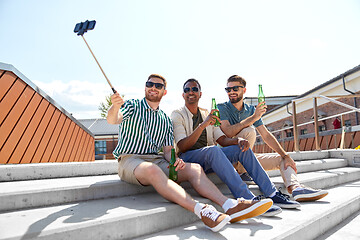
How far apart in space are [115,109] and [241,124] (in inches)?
51.4

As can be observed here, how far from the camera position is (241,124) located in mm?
2674

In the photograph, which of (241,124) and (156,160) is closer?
(156,160)

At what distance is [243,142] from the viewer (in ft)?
7.80

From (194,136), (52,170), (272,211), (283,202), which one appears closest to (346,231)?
(283,202)

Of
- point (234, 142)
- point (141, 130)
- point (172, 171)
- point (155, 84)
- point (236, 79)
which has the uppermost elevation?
point (236, 79)

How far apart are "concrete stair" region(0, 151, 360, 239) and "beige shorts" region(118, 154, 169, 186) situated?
0.13 m

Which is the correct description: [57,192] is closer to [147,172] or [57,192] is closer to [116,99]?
[147,172]

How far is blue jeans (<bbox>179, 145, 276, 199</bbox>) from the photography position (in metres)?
2.11

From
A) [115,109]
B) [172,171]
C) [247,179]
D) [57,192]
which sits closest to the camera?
[57,192]

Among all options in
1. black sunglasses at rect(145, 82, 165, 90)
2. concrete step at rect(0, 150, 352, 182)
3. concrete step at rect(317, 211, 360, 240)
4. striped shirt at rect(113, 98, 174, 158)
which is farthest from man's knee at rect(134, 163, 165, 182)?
concrete step at rect(317, 211, 360, 240)

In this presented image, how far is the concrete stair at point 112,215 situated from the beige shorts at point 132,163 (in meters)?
0.13

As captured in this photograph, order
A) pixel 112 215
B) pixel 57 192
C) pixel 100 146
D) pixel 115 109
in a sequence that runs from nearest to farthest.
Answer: pixel 112 215, pixel 57 192, pixel 115 109, pixel 100 146

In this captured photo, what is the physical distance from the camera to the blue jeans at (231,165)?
2107 mm

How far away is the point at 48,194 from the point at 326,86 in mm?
11465
